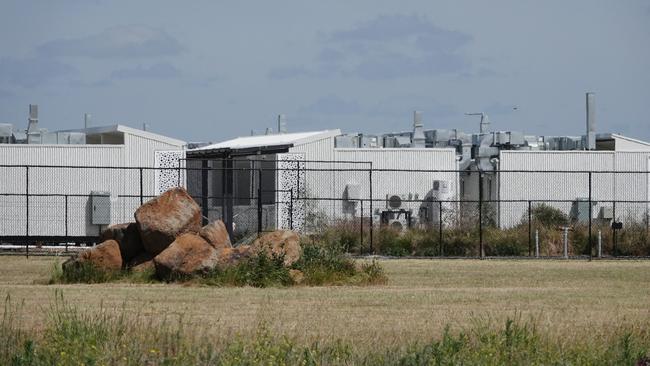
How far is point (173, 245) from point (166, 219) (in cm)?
134

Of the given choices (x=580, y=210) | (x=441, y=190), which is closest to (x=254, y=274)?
(x=441, y=190)

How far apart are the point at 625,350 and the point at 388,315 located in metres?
5.40

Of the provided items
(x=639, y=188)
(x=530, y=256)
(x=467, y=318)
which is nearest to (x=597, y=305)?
(x=467, y=318)

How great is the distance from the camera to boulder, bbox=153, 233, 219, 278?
1030 inches

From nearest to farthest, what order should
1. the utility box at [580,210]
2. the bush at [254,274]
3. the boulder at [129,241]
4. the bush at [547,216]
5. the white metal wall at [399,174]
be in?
the bush at [254,274]
the boulder at [129,241]
the bush at [547,216]
the utility box at [580,210]
the white metal wall at [399,174]

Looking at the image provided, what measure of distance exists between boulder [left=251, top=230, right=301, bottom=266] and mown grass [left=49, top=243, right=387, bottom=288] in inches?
6.7

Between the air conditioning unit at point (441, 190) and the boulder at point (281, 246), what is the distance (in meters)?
25.2

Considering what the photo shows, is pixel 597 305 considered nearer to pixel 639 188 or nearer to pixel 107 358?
pixel 107 358

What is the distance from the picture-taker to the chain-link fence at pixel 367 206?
139 feet

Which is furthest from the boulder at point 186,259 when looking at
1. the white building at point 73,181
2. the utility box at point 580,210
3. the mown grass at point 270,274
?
the utility box at point 580,210

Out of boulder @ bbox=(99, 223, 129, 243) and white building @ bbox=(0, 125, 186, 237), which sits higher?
white building @ bbox=(0, 125, 186, 237)

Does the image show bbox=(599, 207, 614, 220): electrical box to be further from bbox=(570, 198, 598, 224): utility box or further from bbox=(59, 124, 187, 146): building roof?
bbox=(59, 124, 187, 146): building roof

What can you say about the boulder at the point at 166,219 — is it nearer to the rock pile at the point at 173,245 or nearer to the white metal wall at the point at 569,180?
the rock pile at the point at 173,245

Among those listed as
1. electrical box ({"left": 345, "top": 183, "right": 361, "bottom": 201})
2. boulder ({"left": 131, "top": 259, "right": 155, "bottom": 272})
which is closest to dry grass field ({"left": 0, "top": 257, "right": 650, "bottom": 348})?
boulder ({"left": 131, "top": 259, "right": 155, "bottom": 272})
